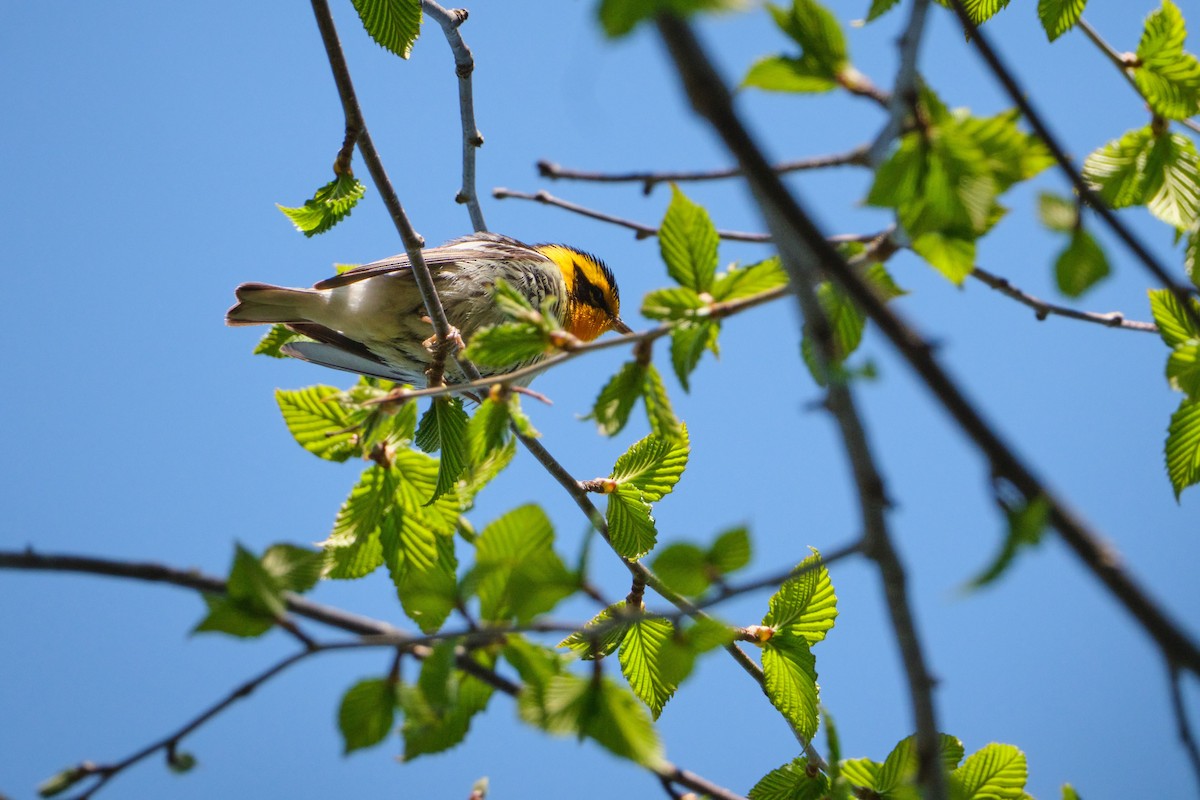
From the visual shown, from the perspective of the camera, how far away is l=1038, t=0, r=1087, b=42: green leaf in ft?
8.85

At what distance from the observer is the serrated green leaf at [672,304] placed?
6.66ft

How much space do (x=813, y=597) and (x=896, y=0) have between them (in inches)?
65.6

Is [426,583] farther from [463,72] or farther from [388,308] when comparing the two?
[388,308]

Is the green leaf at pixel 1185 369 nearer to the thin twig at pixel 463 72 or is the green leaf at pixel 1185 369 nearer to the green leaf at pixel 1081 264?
the green leaf at pixel 1081 264

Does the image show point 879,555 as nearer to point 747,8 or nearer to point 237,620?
point 747,8

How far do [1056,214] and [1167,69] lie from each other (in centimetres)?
74

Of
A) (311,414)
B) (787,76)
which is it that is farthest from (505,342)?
(311,414)

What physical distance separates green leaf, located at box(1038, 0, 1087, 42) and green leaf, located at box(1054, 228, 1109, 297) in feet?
3.22

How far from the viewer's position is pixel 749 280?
6.80 feet

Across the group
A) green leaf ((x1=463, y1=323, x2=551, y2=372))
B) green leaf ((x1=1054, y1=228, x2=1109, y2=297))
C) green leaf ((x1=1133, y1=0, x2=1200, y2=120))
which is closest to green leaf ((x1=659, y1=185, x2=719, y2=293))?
green leaf ((x1=463, y1=323, x2=551, y2=372))

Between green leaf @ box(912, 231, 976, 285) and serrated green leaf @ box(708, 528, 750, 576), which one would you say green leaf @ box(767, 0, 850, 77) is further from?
serrated green leaf @ box(708, 528, 750, 576)

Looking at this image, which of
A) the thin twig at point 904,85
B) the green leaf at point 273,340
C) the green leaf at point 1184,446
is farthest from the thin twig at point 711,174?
the green leaf at point 273,340

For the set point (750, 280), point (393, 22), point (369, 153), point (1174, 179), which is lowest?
point (750, 280)

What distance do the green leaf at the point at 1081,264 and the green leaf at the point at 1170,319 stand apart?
2.24 feet
